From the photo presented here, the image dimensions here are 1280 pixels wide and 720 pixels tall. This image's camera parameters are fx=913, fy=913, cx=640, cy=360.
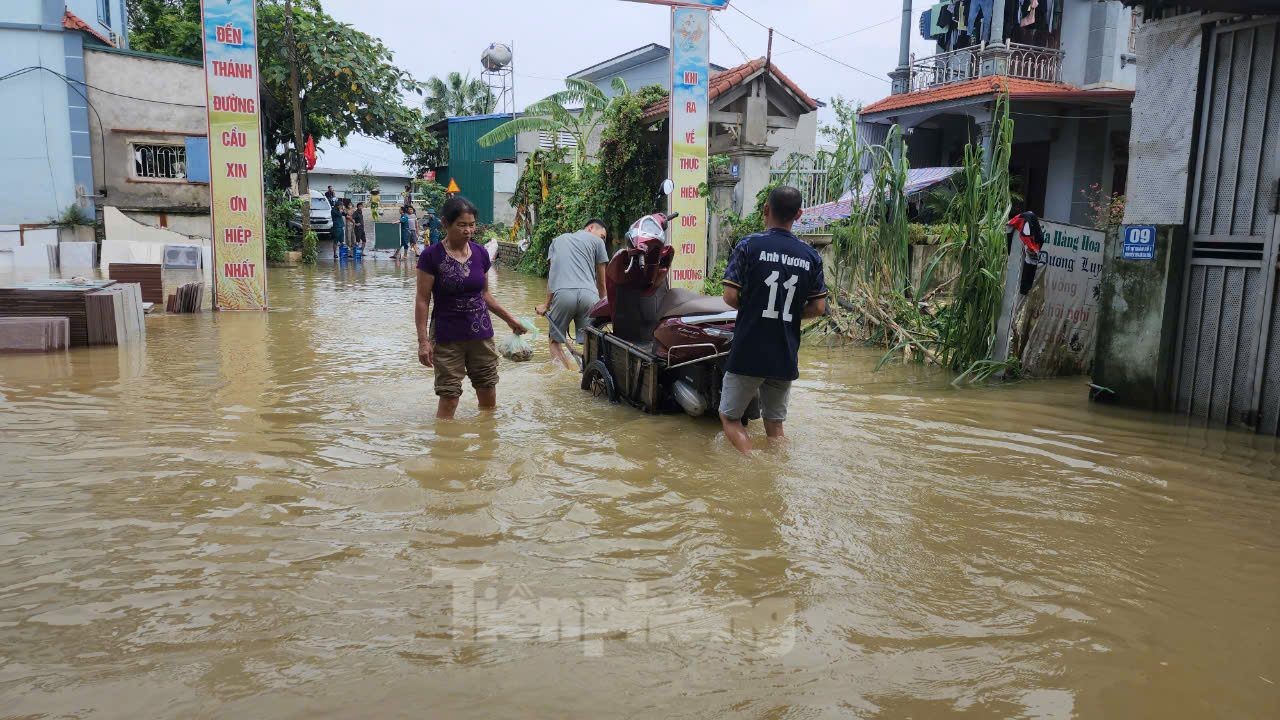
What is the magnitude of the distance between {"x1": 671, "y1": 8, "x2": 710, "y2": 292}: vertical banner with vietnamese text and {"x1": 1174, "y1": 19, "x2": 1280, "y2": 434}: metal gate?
8706mm

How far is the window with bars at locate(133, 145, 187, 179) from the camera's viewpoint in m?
19.6

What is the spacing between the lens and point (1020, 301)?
8570 mm

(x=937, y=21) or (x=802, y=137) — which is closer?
(x=937, y=21)

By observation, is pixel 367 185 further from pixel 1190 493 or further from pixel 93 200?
pixel 1190 493

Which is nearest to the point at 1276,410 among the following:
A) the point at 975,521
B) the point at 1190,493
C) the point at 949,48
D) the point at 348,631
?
the point at 1190,493

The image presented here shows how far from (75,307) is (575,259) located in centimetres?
553

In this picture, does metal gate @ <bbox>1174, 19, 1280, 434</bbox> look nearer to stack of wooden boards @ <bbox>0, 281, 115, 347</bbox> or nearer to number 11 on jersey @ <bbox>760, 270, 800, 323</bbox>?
number 11 on jersey @ <bbox>760, 270, 800, 323</bbox>

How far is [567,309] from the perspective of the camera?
8820mm

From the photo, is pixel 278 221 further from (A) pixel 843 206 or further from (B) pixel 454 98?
(B) pixel 454 98

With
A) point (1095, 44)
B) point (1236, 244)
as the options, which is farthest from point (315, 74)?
point (1236, 244)

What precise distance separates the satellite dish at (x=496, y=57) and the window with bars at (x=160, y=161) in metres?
18.7

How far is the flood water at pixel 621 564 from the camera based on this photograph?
114 inches

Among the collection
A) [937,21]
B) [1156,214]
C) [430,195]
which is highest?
[937,21]

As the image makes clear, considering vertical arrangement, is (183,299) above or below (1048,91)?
below
